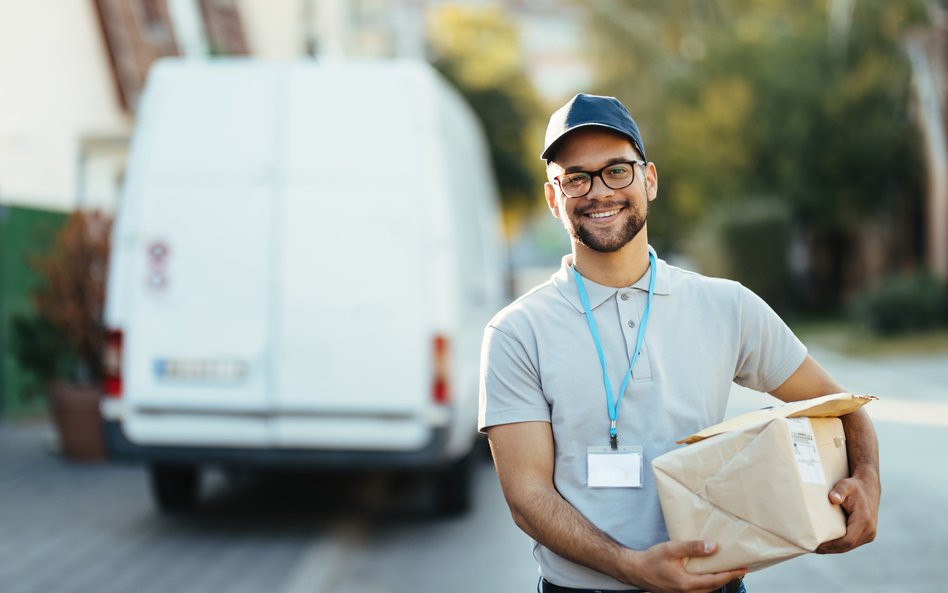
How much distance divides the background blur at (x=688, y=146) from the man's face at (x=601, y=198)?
12.9 feet

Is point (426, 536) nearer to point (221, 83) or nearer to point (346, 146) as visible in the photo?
point (346, 146)

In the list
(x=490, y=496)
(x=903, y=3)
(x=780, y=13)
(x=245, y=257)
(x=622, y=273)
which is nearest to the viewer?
(x=622, y=273)

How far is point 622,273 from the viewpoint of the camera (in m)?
2.65

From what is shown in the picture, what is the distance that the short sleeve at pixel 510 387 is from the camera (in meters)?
2.53

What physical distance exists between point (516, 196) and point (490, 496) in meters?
21.2

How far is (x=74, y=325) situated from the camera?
33.8ft

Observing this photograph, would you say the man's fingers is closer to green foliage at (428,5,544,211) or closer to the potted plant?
the potted plant

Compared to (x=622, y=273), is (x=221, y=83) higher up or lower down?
higher up

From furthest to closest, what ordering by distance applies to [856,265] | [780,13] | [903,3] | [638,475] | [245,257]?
1. [780,13]
2. [856,265]
3. [903,3]
4. [245,257]
5. [638,475]

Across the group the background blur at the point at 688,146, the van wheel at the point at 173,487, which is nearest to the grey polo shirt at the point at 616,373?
the background blur at the point at 688,146

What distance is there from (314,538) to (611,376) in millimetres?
5278

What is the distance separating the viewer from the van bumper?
6.98 m

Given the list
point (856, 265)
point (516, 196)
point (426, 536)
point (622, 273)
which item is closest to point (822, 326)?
point (856, 265)

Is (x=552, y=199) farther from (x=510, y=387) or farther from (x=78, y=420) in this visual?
(x=78, y=420)
